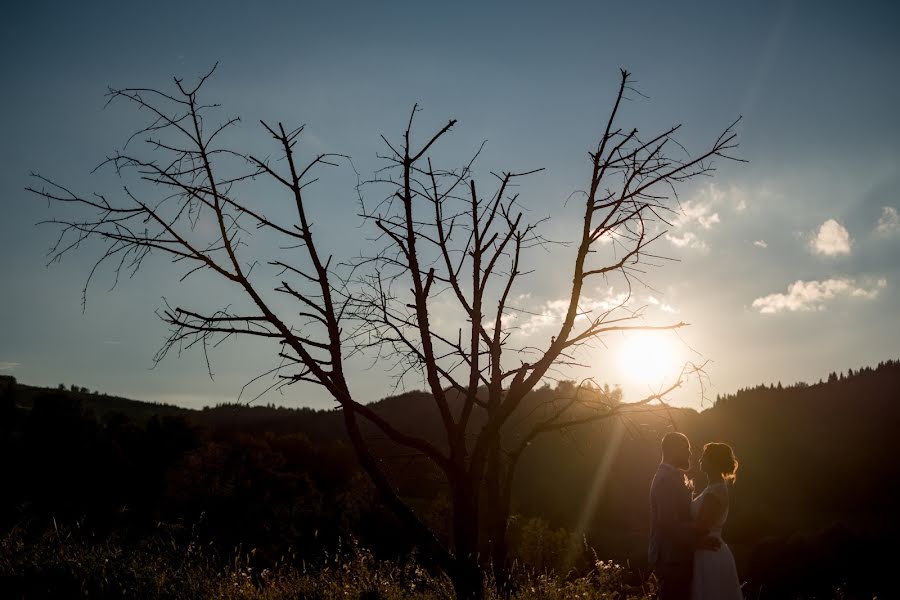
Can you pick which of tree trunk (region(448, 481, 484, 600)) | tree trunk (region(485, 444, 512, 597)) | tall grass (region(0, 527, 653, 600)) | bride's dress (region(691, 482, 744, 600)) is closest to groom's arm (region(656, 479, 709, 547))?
bride's dress (region(691, 482, 744, 600))

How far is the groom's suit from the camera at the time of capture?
6418 mm

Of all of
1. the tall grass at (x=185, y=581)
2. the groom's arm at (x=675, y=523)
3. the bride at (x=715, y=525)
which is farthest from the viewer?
the groom's arm at (x=675, y=523)

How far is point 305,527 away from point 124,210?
96.1 feet

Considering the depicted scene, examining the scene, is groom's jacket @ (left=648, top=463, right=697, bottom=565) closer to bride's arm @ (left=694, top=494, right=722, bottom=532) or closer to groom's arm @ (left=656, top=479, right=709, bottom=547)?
groom's arm @ (left=656, top=479, right=709, bottom=547)

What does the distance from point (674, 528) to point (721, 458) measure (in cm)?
93

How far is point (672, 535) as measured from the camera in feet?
21.4

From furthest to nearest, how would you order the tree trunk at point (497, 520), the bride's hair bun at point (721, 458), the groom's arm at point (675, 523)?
the bride's hair bun at point (721, 458)
the groom's arm at point (675, 523)
the tree trunk at point (497, 520)

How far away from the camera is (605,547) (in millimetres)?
69125

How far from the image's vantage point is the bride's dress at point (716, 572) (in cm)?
626

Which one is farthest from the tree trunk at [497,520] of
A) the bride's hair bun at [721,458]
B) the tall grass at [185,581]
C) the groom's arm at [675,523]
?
the bride's hair bun at [721,458]

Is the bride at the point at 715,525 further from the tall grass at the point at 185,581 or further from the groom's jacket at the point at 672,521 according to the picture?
the tall grass at the point at 185,581

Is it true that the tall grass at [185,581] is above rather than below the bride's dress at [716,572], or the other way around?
below

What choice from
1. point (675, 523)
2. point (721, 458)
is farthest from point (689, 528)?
point (721, 458)

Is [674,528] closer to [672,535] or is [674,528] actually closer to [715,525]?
[672,535]
